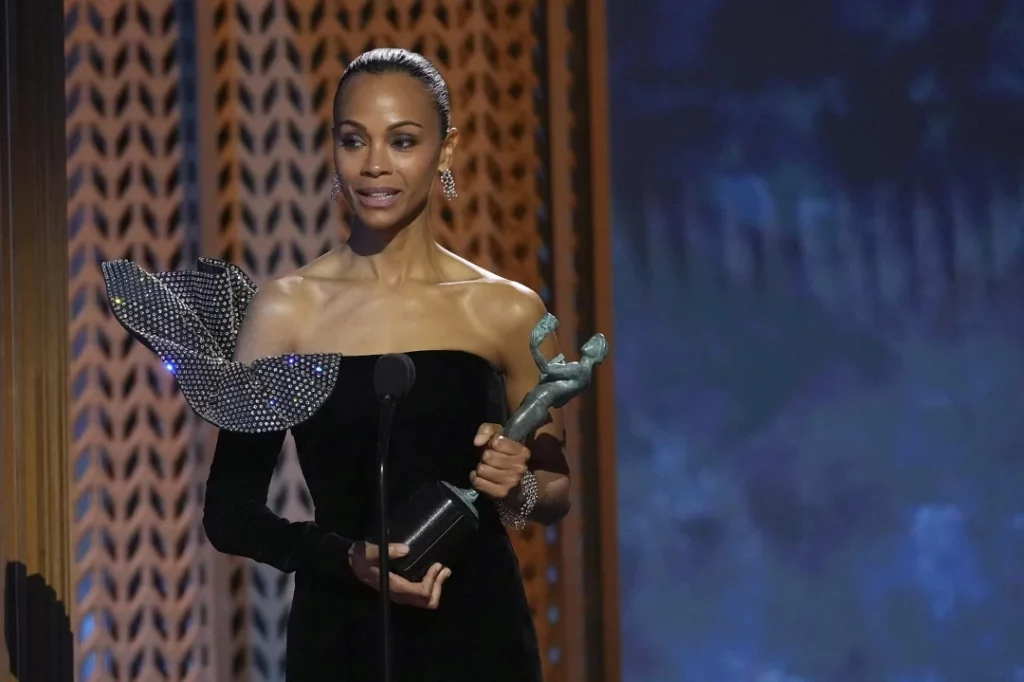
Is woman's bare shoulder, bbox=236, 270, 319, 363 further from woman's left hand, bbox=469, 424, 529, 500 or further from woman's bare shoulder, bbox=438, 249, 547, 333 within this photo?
woman's left hand, bbox=469, 424, 529, 500

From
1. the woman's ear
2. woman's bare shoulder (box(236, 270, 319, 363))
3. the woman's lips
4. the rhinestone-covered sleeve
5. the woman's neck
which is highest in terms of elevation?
the woman's ear

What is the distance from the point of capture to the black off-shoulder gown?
1.71m

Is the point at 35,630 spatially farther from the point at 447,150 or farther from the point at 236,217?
the point at 447,150

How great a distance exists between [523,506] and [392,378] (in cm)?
39

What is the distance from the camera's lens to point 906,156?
10.6ft

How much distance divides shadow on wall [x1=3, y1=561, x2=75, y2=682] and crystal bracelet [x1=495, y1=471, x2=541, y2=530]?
1391mm

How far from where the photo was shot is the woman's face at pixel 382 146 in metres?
1.75

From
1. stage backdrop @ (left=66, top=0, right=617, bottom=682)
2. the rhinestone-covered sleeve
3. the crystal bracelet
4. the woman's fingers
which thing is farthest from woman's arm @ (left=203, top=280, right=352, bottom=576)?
stage backdrop @ (left=66, top=0, right=617, bottom=682)

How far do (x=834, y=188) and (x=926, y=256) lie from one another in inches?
10.5

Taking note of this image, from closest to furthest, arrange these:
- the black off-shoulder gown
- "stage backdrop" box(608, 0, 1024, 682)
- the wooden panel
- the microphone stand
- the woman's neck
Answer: the microphone stand < the black off-shoulder gown < the woman's neck < the wooden panel < "stage backdrop" box(608, 0, 1024, 682)

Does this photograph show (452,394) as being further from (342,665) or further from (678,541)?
(678,541)

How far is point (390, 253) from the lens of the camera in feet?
5.95

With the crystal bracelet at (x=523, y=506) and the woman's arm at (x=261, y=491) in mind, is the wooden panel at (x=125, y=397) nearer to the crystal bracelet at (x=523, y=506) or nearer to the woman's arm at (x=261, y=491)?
the woman's arm at (x=261, y=491)

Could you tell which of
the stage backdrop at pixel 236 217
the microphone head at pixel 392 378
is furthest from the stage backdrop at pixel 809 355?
the microphone head at pixel 392 378
